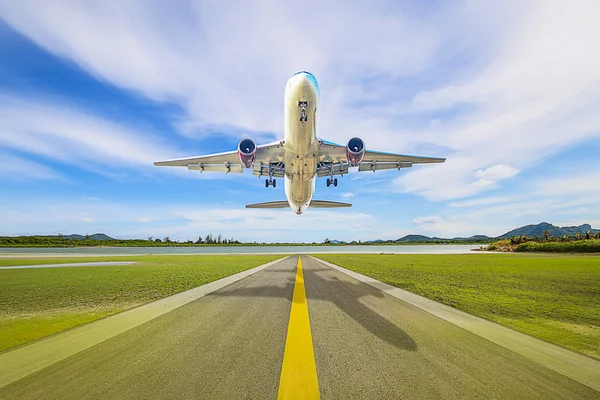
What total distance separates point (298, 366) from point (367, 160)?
21.9m

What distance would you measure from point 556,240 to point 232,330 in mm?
56619

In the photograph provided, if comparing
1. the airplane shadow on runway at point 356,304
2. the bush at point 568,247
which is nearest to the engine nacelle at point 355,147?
the airplane shadow on runway at point 356,304

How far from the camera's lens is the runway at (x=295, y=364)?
2344mm

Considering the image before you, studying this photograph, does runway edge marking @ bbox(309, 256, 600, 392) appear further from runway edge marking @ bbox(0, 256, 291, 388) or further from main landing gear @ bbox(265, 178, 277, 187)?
main landing gear @ bbox(265, 178, 277, 187)

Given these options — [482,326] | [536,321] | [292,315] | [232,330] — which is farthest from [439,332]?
[232,330]

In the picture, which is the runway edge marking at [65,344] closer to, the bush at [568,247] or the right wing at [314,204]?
the right wing at [314,204]

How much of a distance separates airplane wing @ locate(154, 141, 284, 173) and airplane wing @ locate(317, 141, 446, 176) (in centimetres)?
353

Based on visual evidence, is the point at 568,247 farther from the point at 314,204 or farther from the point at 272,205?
the point at 272,205

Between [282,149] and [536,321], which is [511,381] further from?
[282,149]

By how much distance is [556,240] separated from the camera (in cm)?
4216

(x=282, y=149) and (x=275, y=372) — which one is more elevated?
(x=282, y=149)

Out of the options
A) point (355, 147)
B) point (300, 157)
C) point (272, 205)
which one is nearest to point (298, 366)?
point (355, 147)

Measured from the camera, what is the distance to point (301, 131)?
1711 cm

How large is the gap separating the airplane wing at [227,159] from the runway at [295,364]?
1677 centimetres
